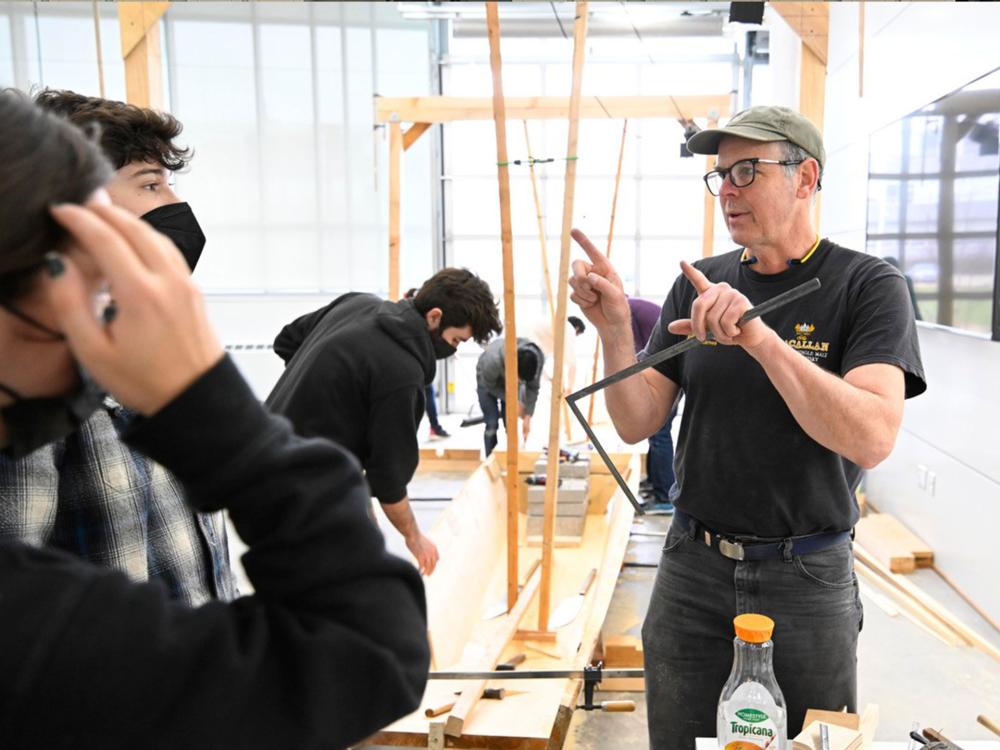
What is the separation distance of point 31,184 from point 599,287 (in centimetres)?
130

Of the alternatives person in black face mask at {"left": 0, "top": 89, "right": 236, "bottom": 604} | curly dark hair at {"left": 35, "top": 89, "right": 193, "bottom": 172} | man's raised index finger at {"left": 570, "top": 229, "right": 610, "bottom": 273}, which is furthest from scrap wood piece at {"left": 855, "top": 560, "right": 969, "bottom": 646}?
curly dark hair at {"left": 35, "top": 89, "right": 193, "bottom": 172}

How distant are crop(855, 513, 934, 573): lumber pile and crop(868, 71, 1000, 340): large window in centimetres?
129

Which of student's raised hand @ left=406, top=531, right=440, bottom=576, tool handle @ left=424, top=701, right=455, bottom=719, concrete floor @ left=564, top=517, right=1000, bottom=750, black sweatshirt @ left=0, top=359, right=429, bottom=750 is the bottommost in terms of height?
concrete floor @ left=564, top=517, right=1000, bottom=750

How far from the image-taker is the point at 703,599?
179 cm

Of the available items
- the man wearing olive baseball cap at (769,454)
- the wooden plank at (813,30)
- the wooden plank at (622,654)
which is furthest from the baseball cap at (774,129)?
the wooden plank at (813,30)

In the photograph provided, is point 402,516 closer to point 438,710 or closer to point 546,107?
point 438,710

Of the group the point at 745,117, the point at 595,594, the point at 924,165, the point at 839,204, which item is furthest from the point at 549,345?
the point at 745,117

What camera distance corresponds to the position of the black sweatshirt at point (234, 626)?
1.78 ft

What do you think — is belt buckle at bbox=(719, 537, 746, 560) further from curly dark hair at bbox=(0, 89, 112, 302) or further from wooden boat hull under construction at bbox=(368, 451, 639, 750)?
curly dark hair at bbox=(0, 89, 112, 302)

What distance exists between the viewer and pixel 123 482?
1.12 m

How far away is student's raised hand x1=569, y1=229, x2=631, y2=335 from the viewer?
1739mm

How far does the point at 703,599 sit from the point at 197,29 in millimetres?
9084

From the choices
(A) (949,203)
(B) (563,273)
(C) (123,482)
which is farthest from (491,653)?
(A) (949,203)

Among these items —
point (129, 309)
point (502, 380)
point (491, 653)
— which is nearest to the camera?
point (129, 309)
